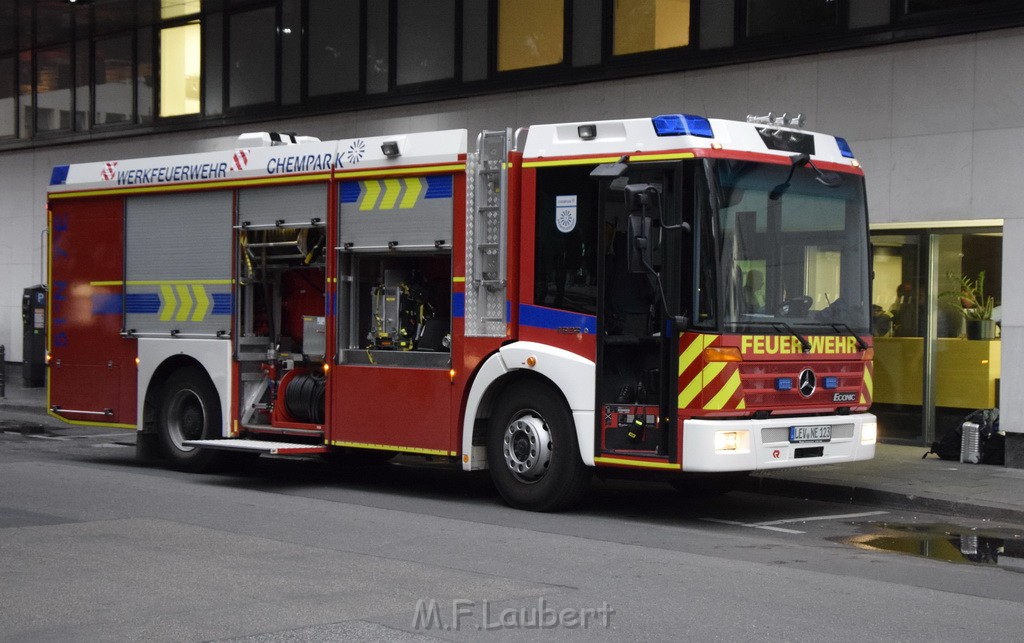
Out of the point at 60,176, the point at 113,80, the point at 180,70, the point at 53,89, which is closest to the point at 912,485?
the point at 60,176

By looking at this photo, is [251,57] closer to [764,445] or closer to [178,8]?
[178,8]

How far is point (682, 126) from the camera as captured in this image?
1050cm

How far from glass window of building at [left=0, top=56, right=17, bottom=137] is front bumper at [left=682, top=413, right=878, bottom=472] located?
22.2m

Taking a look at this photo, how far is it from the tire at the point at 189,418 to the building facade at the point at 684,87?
7.02 meters

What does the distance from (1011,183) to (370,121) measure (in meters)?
10.5

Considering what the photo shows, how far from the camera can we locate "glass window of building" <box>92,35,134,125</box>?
2598 cm

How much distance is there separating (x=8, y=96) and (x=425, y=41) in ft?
40.4

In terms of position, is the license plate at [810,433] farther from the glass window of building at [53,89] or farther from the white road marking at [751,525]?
the glass window of building at [53,89]

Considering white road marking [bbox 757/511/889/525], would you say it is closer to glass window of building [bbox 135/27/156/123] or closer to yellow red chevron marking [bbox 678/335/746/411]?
yellow red chevron marking [bbox 678/335/746/411]

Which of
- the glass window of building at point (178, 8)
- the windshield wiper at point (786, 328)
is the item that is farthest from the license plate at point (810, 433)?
the glass window of building at point (178, 8)

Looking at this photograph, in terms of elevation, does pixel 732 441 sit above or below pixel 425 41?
below

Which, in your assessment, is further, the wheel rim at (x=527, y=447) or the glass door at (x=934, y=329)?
the glass door at (x=934, y=329)

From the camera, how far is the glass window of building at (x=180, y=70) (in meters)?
24.6

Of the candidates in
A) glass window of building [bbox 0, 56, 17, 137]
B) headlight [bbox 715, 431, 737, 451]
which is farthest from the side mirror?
glass window of building [bbox 0, 56, 17, 137]
